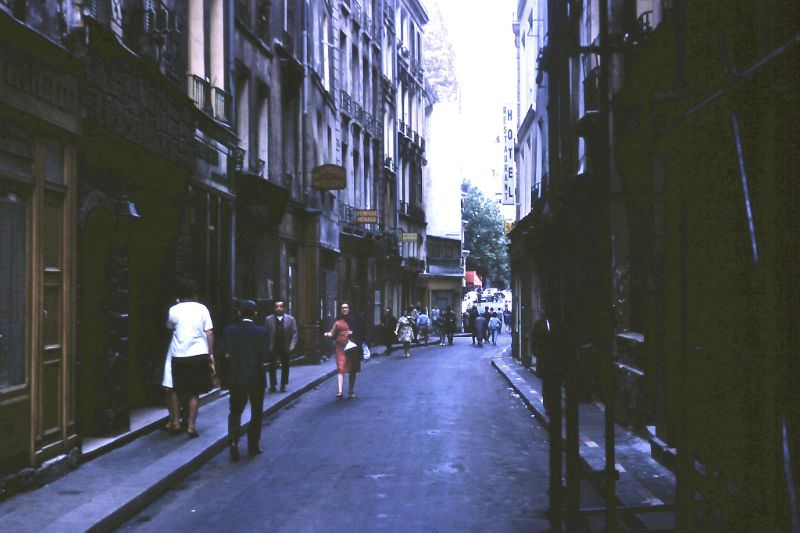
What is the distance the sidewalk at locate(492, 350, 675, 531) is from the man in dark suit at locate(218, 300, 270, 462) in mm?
3702

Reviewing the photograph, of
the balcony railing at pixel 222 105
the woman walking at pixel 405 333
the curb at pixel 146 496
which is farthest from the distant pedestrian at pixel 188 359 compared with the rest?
the woman walking at pixel 405 333

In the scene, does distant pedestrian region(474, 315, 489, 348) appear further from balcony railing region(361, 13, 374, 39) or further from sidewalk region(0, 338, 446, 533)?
sidewalk region(0, 338, 446, 533)

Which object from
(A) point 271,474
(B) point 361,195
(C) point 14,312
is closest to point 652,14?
(A) point 271,474

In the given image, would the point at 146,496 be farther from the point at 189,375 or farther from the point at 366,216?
the point at 366,216

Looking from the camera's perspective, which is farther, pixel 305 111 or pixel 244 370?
pixel 305 111

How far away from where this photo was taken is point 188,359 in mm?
12984

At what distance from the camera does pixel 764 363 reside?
4.74 meters

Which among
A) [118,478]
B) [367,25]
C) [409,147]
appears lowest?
[118,478]

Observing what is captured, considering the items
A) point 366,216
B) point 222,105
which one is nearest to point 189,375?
point 222,105

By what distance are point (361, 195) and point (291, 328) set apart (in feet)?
72.2

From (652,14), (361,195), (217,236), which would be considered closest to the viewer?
(652,14)

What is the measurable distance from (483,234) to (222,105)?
240ft

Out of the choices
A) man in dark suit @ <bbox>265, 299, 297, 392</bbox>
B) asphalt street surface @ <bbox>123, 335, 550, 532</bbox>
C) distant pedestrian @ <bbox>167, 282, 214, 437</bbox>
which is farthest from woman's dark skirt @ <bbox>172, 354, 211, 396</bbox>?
man in dark suit @ <bbox>265, 299, 297, 392</bbox>

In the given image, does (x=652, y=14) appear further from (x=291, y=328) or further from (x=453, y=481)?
(x=291, y=328)
